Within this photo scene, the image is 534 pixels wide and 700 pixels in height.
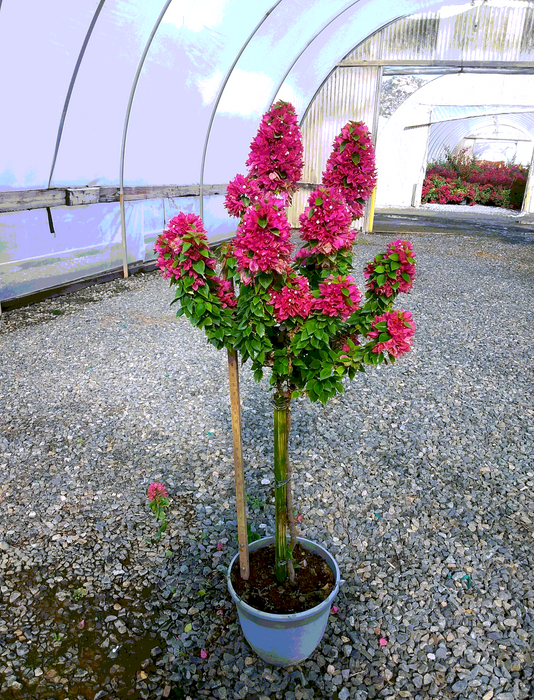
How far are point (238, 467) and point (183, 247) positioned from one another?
91cm

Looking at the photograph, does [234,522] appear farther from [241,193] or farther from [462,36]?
[462,36]

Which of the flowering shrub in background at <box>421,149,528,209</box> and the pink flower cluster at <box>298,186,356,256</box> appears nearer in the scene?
the pink flower cluster at <box>298,186,356,256</box>

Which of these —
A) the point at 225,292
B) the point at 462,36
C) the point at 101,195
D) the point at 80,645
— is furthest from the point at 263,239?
the point at 462,36

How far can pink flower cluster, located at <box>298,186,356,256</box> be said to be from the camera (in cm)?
161

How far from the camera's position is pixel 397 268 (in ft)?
5.42

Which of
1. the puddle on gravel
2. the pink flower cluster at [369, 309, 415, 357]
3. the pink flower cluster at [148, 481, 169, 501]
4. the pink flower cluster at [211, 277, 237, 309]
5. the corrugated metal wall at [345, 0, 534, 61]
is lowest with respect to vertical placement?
the puddle on gravel

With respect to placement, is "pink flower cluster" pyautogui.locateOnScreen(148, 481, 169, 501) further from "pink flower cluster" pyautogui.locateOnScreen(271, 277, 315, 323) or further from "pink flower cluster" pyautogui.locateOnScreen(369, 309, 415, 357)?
"pink flower cluster" pyautogui.locateOnScreen(369, 309, 415, 357)

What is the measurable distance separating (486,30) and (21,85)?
10544mm

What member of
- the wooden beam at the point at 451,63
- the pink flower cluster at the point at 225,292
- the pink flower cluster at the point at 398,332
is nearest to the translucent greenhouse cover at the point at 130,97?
the wooden beam at the point at 451,63

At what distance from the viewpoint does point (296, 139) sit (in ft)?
5.78

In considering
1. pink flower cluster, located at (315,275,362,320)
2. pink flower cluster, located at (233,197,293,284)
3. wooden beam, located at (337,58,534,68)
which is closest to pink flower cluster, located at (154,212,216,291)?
pink flower cluster, located at (233,197,293,284)

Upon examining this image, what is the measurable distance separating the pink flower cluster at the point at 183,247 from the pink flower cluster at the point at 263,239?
4.6 inches

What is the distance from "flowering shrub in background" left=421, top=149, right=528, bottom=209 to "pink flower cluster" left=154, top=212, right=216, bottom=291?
2581cm

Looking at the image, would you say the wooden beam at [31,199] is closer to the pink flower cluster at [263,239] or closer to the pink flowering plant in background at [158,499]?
the pink flowering plant in background at [158,499]
